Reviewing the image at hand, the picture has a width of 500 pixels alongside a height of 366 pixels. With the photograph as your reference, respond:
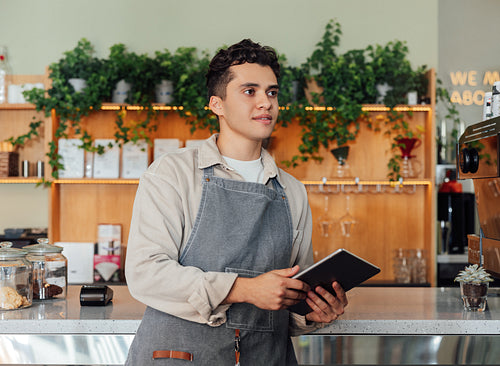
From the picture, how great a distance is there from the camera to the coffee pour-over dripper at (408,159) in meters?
3.93

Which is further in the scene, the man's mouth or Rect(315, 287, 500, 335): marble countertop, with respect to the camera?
Rect(315, 287, 500, 335): marble countertop

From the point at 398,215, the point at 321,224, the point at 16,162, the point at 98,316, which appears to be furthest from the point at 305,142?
the point at 98,316

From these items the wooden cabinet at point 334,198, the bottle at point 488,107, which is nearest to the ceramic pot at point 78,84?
the wooden cabinet at point 334,198

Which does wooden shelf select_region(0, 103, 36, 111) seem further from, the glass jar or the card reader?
the card reader

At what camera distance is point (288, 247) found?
5.16ft

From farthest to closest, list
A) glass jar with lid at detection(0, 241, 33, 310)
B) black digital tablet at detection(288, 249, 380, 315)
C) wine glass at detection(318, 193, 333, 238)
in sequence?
wine glass at detection(318, 193, 333, 238)
glass jar with lid at detection(0, 241, 33, 310)
black digital tablet at detection(288, 249, 380, 315)

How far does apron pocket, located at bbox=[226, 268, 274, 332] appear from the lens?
57.2 inches

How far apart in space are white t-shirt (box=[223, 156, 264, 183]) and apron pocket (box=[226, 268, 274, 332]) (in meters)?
0.28

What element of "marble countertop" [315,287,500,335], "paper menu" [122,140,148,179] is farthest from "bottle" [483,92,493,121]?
"paper menu" [122,140,148,179]

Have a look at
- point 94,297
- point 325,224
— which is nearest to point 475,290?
point 94,297

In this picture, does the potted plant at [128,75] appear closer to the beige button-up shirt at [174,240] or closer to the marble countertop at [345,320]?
the marble countertop at [345,320]

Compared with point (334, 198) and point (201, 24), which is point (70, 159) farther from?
point (334, 198)

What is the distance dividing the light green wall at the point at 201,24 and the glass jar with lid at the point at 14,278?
2.55 m

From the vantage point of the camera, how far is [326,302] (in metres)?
1.49
